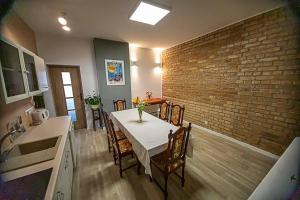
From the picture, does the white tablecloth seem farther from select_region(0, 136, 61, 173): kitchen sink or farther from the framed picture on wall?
the framed picture on wall

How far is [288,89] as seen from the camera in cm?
202

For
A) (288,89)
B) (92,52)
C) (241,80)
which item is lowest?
(288,89)

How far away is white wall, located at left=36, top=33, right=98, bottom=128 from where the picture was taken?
3.07 m

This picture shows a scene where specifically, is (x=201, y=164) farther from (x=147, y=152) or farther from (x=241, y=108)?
(x=241, y=108)

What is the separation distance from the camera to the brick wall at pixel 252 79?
6.58 ft

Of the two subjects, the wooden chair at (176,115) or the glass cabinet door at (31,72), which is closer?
the glass cabinet door at (31,72)

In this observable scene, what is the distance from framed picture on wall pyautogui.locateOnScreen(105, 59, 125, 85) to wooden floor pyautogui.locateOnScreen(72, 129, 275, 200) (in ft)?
6.83

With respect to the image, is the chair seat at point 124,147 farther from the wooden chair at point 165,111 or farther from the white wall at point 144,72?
the white wall at point 144,72

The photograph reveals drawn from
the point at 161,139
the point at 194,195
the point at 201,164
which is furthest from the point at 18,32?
the point at 201,164

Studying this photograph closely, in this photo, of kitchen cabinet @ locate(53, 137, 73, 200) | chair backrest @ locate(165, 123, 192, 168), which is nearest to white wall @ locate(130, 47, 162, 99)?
chair backrest @ locate(165, 123, 192, 168)

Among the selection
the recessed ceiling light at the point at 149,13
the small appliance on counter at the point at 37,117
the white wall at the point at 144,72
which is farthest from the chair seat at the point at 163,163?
the white wall at the point at 144,72

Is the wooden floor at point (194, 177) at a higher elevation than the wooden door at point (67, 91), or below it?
below

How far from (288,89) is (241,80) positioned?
2.29 ft

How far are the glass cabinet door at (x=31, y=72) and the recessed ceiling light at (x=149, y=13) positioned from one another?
5.66 feet
